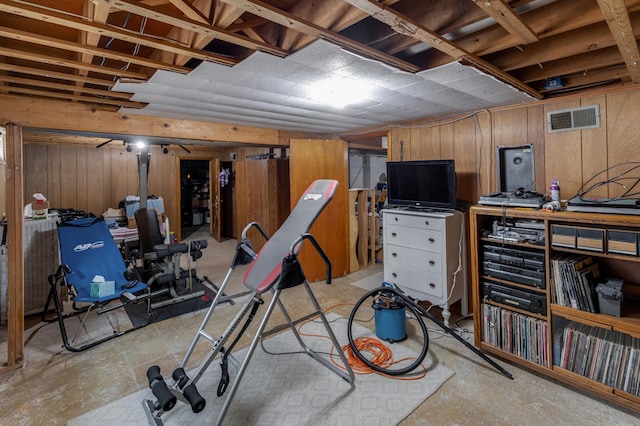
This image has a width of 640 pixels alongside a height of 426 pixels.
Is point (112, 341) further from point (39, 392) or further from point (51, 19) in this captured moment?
point (51, 19)

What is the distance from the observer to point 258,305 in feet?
5.95

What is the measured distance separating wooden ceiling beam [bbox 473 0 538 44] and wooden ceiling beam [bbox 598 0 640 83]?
266 millimetres

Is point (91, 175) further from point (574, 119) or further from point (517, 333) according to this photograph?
point (574, 119)

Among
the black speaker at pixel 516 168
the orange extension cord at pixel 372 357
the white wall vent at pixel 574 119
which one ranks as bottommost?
the orange extension cord at pixel 372 357

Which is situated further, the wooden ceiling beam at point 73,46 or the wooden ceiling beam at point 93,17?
the wooden ceiling beam at point 73,46

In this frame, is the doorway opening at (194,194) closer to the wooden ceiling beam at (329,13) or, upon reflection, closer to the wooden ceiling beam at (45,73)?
the wooden ceiling beam at (45,73)

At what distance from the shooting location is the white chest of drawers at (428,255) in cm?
294

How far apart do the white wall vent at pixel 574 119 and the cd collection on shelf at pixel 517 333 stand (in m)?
1.61

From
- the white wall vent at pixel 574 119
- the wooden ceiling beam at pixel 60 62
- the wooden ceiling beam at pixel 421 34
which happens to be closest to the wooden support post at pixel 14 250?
the wooden ceiling beam at pixel 60 62

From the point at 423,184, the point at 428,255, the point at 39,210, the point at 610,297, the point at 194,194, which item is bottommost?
the point at 610,297

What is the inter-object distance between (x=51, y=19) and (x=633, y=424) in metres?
3.59

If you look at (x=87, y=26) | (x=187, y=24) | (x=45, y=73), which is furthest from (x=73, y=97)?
(x=187, y=24)

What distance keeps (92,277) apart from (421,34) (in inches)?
138

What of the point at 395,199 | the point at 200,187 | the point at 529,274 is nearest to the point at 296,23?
the point at 529,274
